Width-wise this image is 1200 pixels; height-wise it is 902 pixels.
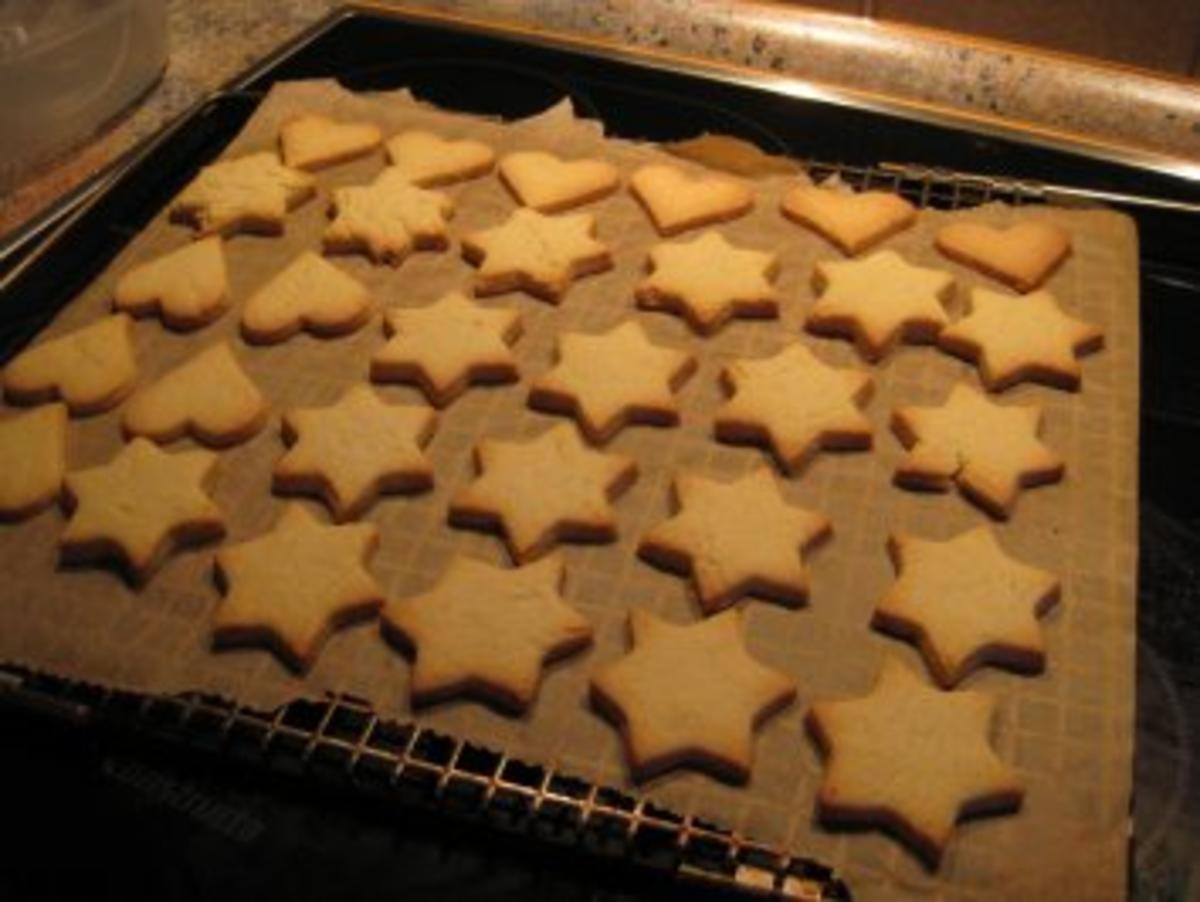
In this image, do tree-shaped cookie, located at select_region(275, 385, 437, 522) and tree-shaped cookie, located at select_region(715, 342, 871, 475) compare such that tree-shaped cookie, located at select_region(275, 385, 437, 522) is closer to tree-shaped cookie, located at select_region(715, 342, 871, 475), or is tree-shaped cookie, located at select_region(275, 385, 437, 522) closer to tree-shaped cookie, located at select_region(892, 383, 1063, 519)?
tree-shaped cookie, located at select_region(715, 342, 871, 475)

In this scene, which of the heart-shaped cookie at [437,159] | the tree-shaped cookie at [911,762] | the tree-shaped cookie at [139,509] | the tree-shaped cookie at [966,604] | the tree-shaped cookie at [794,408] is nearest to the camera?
the tree-shaped cookie at [911,762]

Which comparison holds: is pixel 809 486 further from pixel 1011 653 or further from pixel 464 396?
pixel 464 396

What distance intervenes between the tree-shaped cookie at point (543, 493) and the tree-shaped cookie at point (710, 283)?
0.25 meters

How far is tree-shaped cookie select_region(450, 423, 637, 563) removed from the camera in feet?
4.32

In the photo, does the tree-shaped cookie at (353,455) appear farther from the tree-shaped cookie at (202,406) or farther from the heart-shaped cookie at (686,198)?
the heart-shaped cookie at (686,198)

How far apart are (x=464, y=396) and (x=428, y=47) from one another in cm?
77

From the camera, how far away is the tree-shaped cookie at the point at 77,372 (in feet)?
4.82

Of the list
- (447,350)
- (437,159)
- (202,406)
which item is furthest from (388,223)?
(202,406)

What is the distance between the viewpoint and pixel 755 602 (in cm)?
127

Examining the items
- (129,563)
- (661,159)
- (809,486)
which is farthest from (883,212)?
(129,563)

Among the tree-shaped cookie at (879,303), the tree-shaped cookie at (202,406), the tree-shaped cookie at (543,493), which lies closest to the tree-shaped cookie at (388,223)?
the tree-shaped cookie at (202,406)

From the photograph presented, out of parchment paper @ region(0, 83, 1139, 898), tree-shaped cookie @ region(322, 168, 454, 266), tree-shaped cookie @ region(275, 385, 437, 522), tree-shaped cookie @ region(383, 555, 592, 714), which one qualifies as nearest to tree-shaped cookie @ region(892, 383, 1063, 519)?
parchment paper @ region(0, 83, 1139, 898)

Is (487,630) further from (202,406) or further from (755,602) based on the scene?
(202,406)

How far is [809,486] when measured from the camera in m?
1.37
